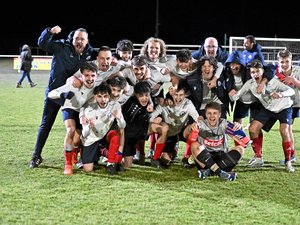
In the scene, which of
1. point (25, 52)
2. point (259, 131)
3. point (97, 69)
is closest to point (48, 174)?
point (97, 69)

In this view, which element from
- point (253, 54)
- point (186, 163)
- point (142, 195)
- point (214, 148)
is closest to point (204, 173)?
point (214, 148)

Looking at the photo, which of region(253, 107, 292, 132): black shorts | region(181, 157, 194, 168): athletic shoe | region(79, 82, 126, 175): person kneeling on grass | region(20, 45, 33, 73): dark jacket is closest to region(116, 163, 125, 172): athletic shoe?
region(79, 82, 126, 175): person kneeling on grass

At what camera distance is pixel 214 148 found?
19.9 feet

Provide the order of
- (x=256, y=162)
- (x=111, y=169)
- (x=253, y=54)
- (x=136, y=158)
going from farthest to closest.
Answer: (x=253, y=54) → (x=136, y=158) → (x=256, y=162) → (x=111, y=169)

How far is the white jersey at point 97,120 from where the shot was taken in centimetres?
609

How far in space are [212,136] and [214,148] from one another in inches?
5.7

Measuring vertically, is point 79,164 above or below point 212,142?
below

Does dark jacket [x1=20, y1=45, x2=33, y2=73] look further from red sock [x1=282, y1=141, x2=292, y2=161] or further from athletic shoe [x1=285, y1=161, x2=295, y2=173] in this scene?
athletic shoe [x1=285, y1=161, x2=295, y2=173]

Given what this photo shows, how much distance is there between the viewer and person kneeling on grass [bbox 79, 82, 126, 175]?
603cm

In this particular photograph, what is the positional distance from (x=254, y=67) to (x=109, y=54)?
177 centimetres

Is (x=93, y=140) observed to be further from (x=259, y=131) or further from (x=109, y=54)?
(x=259, y=131)

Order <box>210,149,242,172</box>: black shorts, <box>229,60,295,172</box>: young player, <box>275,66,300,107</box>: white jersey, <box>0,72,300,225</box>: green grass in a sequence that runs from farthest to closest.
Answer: <box>275,66,300,107</box>: white jersey, <box>229,60,295,172</box>: young player, <box>210,149,242,172</box>: black shorts, <box>0,72,300,225</box>: green grass

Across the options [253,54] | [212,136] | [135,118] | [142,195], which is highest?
[253,54]

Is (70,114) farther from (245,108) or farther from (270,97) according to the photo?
(270,97)
